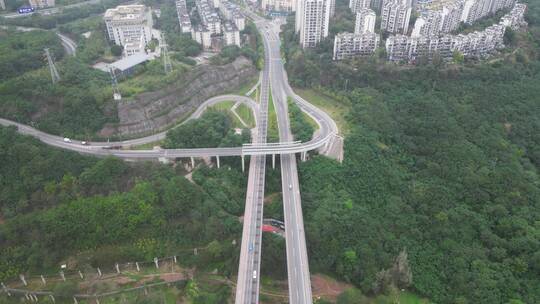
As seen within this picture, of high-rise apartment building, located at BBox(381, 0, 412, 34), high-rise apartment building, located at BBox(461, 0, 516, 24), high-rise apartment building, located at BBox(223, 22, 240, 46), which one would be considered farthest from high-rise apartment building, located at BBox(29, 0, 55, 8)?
high-rise apartment building, located at BBox(461, 0, 516, 24)

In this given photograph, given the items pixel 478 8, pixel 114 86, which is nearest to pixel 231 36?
pixel 114 86

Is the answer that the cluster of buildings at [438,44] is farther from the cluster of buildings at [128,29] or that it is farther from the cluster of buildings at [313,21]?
the cluster of buildings at [128,29]

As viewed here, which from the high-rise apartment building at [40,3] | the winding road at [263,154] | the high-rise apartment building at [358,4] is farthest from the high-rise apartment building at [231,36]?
the high-rise apartment building at [40,3]

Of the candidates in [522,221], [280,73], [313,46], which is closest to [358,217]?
[522,221]

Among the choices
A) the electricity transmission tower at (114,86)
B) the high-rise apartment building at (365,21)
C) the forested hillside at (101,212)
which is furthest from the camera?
the high-rise apartment building at (365,21)

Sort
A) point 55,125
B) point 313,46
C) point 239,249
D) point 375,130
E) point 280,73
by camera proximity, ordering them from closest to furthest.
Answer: point 239,249, point 55,125, point 375,130, point 280,73, point 313,46

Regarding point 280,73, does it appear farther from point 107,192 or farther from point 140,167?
point 107,192

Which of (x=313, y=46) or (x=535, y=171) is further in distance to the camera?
(x=313, y=46)
